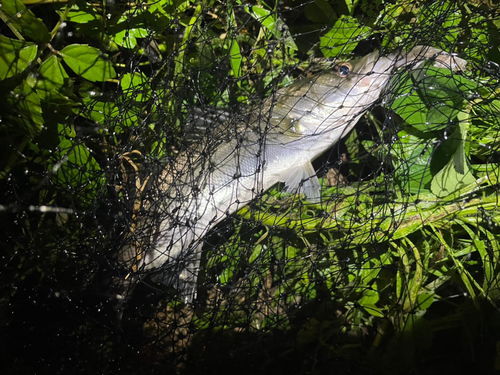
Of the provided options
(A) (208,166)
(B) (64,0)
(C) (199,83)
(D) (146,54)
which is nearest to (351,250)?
(A) (208,166)

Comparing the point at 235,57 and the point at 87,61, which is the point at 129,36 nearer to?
the point at 87,61

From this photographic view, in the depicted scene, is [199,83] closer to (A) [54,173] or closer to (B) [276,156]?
(B) [276,156]

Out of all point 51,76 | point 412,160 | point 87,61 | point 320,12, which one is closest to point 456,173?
point 412,160

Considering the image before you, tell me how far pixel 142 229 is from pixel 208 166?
0.35 metres

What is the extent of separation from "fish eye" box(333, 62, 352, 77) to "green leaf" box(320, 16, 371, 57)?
0.05 metres

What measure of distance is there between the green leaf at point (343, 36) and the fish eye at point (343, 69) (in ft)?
0.17

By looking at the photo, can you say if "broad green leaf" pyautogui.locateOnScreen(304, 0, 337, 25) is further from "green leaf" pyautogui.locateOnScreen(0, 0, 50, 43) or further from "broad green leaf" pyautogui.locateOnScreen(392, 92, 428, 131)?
"green leaf" pyautogui.locateOnScreen(0, 0, 50, 43)

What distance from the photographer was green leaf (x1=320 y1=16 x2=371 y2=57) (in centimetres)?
153

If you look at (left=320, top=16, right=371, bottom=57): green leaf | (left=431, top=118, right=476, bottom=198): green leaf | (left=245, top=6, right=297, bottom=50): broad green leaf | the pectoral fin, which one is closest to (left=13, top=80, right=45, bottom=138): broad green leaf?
(left=245, top=6, right=297, bottom=50): broad green leaf

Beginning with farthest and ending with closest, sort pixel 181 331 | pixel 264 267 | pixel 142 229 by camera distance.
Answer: pixel 181 331, pixel 264 267, pixel 142 229

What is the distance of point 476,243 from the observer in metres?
1.47

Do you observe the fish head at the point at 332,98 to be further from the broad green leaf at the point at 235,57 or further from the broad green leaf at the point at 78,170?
the broad green leaf at the point at 78,170

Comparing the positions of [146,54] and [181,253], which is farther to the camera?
[146,54]

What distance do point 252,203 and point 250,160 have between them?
186mm
